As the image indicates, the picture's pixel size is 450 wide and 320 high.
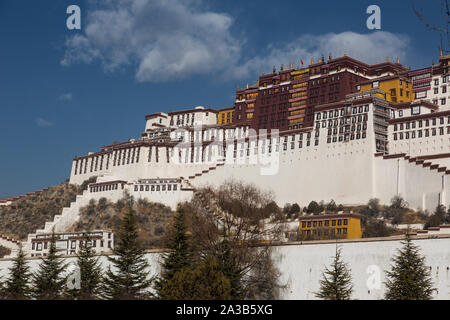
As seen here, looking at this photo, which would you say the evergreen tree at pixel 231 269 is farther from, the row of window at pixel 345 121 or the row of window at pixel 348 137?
the row of window at pixel 345 121

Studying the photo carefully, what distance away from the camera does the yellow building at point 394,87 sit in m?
102

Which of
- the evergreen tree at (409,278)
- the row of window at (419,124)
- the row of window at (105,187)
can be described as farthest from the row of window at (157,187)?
the evergreen tree at (409,278)

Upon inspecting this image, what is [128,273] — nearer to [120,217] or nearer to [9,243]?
[120,217]

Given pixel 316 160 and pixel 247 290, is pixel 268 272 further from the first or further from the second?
pixel 316 160

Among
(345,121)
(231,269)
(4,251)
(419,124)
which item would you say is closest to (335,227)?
(419,124)

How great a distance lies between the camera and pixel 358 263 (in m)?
46.1

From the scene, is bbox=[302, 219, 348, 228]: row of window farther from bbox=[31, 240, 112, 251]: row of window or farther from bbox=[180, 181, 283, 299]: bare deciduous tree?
bbox=[31, 240, 112, 251]: row of window

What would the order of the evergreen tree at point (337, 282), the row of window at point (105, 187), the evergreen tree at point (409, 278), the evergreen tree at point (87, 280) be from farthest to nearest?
the row of window at point (105, 187), the evergreen tree at point (87, 280), the evergreen tree at point (337, 282), the evergreen tree at point (409, 278)

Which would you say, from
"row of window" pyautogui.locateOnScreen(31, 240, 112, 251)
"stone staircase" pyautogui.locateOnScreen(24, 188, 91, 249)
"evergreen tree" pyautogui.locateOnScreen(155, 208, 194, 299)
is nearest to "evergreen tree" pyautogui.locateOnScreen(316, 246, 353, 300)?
"evergreen tree" pyautogui.locateOnScreen(155, 208, 194, 299)

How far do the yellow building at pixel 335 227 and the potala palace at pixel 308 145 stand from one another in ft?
38.0

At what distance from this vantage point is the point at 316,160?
98.1 metres

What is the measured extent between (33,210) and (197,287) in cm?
8875

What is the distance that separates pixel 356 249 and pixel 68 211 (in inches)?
3046
